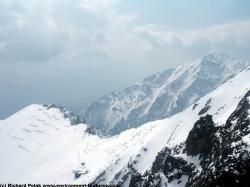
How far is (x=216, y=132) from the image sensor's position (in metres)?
162

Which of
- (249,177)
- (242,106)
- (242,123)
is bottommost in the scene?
(249,177)

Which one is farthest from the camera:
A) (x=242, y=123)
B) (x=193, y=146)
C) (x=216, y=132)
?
(x=193, y=146)

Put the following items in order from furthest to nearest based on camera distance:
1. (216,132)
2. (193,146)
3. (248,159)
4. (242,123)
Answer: (193,146) → (216,132) → (242,123) → (248,159)

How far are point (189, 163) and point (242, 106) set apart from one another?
34439mm

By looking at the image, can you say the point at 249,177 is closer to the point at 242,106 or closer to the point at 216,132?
the point at 216,132

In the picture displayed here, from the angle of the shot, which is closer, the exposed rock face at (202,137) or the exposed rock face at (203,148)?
the exposed rock face at (203,148)

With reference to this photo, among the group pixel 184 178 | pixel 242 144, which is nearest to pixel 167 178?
pixel 184 178

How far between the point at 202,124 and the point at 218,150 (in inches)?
964

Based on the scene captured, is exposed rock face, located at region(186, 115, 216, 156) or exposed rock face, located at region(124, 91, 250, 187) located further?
exposed rock face, located at region(186, 115, 216, 156)

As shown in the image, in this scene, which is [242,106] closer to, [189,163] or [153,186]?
[189,163]

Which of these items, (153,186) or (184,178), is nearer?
(184,178)

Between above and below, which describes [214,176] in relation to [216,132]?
below

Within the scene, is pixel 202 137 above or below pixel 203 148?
above

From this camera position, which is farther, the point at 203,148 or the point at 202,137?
the point at 202,137
